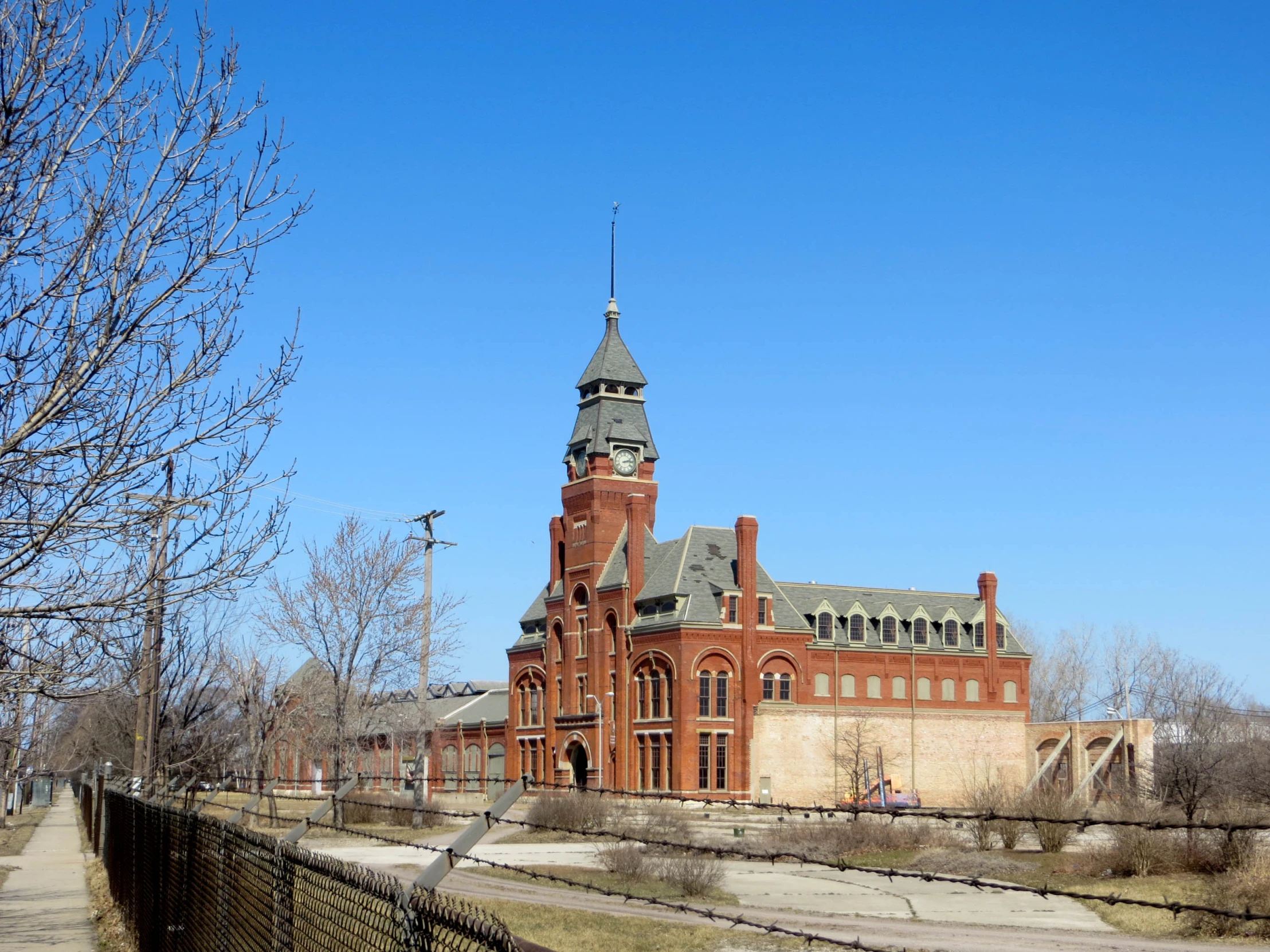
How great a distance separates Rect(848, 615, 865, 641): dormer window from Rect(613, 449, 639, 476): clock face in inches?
577

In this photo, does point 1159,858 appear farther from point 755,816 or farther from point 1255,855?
point 755,816

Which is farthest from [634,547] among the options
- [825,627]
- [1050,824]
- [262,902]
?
[262,902]

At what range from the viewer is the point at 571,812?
39.2 meters

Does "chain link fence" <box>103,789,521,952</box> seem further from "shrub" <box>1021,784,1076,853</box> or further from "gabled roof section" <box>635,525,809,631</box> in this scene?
"gabled roof section" <box>635,525,809,631</box>

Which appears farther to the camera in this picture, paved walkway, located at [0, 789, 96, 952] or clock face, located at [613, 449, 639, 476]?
clock face, located at [613, 449, 639, 476]

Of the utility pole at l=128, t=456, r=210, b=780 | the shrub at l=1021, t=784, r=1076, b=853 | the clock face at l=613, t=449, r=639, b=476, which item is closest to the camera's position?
the utility pole at l=128, t=456, r=210, b=780

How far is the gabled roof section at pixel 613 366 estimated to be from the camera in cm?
7662

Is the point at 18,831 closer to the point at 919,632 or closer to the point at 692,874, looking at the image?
the point at 692,874

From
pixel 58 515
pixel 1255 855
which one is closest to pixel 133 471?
pixel 58 515

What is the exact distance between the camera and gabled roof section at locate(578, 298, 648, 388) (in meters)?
76.6

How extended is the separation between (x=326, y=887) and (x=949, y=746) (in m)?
71.6

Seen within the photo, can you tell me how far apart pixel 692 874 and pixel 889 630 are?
2072 inches

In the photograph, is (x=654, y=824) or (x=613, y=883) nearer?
(x=613, y=883)

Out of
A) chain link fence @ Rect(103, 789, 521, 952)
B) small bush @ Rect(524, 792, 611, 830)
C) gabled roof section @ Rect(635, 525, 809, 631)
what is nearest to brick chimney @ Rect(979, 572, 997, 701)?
gabled roof section @ Rect(635, 525, 809, 631)
